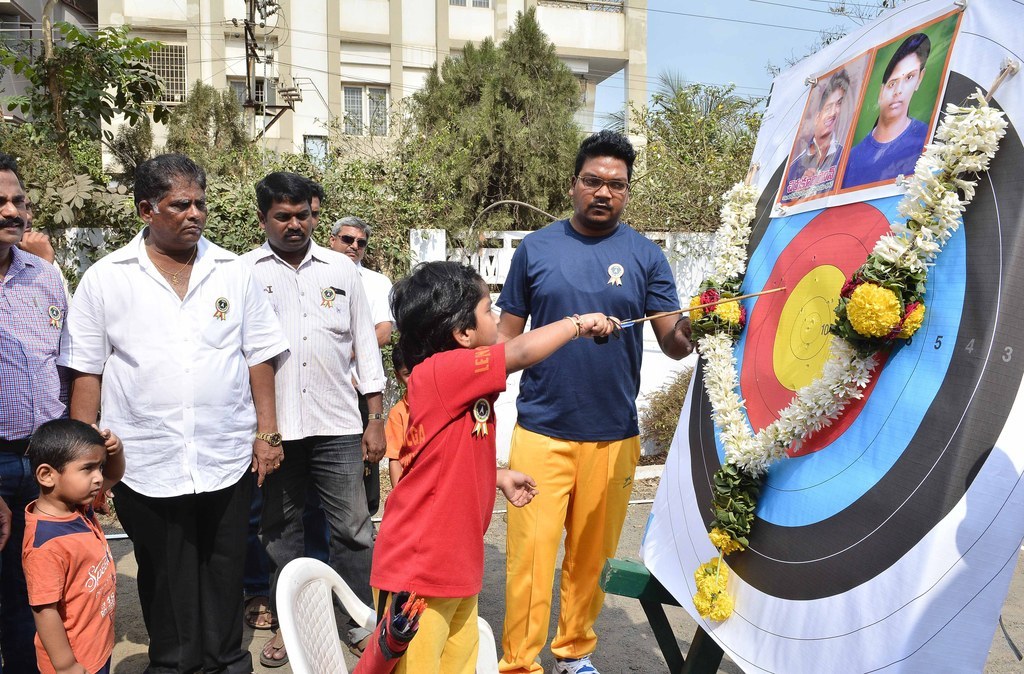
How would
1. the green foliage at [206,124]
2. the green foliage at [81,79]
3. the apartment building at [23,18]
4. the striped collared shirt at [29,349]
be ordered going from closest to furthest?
1. the striped collared shirt at [29,349]
2. the green foliage at [81,79]
3. the green foliage at [206,124]
4. the apartment building at [23,18]

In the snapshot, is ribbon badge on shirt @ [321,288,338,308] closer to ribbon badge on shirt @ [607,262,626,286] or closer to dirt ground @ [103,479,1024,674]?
ribbon badge on shirt @ [607,262,626,286]

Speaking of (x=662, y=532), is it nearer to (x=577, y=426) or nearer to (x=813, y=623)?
(x=577, y=426)

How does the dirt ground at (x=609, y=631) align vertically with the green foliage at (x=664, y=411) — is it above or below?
below

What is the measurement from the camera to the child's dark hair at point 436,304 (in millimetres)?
2330

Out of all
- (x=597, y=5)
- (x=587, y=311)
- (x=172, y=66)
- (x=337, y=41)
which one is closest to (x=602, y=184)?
(x=587, y=311)

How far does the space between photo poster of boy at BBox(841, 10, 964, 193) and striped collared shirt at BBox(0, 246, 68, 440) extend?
283 centimetres

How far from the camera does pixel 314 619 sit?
2.10 metres

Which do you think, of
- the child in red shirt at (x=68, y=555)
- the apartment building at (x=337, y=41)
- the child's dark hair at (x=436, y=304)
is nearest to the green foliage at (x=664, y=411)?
the child's dark hair at (x=436, y=304)

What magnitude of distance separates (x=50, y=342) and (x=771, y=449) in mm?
2585

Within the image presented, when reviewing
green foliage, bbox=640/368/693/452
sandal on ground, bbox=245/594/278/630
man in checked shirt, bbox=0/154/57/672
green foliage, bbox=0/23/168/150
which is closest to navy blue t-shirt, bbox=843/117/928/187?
man in checked shirt, bbox=0/154/57/672

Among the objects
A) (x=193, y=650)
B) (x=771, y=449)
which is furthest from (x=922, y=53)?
(x=193, y=650)

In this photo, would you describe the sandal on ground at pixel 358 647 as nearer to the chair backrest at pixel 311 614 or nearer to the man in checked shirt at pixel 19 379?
the man in checked shirt at pixel 19 379

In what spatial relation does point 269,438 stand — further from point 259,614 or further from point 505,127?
point 505,127

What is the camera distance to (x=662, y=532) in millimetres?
2855
